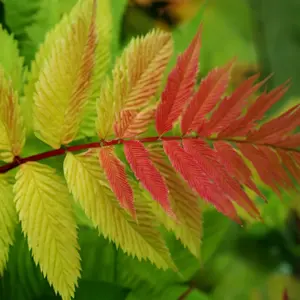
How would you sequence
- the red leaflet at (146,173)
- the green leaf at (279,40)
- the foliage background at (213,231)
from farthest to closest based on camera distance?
the green leaf at (279,40), the foliage background at (213,231), the red leaflet at (146,173)

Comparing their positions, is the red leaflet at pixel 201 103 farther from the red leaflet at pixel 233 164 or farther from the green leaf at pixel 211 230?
the green leaf at pixel 211 230

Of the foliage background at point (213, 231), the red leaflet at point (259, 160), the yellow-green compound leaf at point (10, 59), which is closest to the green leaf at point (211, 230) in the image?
the foliage background at point (213, 231)

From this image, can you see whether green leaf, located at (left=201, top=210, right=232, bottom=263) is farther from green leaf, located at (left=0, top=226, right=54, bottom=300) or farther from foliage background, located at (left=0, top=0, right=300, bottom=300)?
green leaf, located at (left=0, top=226, right=54, bottom=300)

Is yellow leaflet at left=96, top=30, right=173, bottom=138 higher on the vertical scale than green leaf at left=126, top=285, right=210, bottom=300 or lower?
higher

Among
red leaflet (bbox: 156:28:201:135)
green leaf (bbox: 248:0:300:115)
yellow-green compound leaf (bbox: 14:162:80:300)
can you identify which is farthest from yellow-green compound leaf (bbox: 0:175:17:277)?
green leaf (bbox: 248:0:300:115)

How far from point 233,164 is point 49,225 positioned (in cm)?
14

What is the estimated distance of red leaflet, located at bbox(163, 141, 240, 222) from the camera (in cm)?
30

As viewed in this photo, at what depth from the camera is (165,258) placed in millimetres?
325

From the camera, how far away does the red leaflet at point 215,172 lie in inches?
12.2

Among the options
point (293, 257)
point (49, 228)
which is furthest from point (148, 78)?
point (293, 257)

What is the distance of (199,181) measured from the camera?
298mm

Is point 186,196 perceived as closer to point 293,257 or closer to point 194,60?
point 194,60

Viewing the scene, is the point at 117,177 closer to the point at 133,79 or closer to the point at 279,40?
the point at 133,79

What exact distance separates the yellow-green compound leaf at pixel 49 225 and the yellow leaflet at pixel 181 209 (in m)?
0.07
